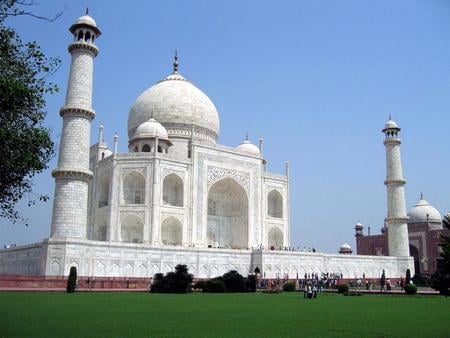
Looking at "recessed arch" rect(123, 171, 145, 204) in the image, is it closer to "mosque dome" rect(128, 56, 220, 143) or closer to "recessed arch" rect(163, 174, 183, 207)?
"recessed arch" rect(163, 174, 183, 207)

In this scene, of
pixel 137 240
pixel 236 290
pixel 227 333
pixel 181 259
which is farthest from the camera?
pixel 137 240

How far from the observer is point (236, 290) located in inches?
664

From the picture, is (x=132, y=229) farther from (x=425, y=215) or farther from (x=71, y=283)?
(x=425, y=215)

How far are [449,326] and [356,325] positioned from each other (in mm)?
1263

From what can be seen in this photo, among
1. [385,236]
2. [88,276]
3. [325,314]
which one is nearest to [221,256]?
[88,276]

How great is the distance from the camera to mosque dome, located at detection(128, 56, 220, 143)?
2895 cm

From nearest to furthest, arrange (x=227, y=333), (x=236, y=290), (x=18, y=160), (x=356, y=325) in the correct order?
(x=227, y=333) < (x=356, y=325) < (x=18, y=160) < (x=236, y=290)

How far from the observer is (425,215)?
3616cm

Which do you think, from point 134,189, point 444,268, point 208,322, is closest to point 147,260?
point 134,189

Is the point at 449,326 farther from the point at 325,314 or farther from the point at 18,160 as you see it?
the point at 18,160

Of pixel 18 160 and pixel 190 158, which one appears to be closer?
pixel 18 160

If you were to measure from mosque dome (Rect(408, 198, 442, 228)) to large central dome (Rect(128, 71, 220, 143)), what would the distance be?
1609 centimetres

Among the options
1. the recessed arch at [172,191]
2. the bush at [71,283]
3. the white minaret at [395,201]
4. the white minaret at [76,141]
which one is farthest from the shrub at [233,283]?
the white minaret at [395,201]

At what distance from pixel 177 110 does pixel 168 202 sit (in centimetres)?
589
